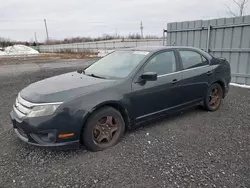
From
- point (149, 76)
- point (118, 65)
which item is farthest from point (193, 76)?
point (118, 65)

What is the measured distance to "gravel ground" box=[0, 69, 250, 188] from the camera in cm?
242

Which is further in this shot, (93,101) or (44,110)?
(93,101)

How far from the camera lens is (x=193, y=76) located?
161 inches

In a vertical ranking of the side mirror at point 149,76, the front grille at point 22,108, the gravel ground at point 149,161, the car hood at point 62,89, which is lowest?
the gravel ground at point 149,161

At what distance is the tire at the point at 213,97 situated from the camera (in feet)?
14.8

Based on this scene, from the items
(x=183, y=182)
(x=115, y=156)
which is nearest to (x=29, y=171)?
(x=115, y=156)

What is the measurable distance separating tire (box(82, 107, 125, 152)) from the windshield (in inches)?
27.3

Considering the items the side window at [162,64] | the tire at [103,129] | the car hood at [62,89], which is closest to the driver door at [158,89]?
the side window at [162,64]

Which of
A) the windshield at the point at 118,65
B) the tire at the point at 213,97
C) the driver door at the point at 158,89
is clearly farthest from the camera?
the tire at the point at 213,97

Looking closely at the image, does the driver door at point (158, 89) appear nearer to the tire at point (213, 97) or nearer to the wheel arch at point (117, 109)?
the wheel arch at point (117, 109)

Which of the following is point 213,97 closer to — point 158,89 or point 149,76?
point 158,89

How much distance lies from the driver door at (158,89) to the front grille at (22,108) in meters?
1.52

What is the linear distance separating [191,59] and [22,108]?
127 inches

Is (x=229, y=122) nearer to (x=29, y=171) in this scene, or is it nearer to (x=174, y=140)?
(x=174, y=140)
